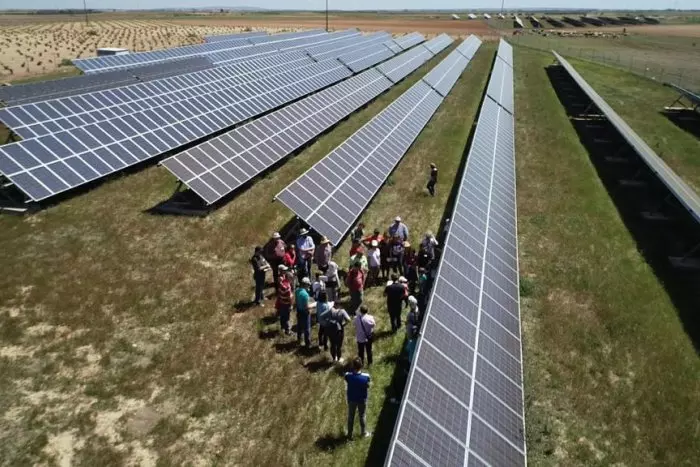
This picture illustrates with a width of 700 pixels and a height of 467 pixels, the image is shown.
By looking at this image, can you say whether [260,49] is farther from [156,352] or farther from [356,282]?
[156,352]

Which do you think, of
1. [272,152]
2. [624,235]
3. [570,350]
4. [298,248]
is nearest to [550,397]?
[570,350]

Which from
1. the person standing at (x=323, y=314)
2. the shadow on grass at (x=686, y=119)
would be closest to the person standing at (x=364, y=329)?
the person standing at (x=323, y=314)

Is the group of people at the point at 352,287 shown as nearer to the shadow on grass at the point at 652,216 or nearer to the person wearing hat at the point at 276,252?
the person wearing hat at the point at 276,252

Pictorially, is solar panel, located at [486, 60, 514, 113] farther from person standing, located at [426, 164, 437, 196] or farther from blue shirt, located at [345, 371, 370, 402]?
blue shirt, located at [345, 371, 370, 402]

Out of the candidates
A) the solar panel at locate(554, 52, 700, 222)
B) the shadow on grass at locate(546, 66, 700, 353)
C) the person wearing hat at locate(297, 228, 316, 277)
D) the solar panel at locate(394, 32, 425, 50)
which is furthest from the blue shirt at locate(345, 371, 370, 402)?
the solar panel at locate(394, 32, 425, 50)

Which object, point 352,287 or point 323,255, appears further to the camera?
point 323,255

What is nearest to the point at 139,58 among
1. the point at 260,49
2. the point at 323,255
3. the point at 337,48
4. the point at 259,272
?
the point at 260,49

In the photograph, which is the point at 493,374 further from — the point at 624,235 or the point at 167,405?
the point at 624,235
